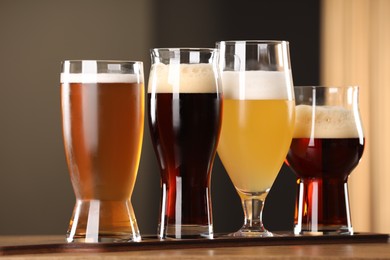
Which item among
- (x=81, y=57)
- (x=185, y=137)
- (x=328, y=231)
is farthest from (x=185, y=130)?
(x=81, y=57)

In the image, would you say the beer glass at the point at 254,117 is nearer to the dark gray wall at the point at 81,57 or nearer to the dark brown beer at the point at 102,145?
the dark brown beer at the point at 102,145

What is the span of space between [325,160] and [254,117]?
0.41ft

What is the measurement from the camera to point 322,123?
3.22 ft

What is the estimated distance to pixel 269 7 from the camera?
3836mm

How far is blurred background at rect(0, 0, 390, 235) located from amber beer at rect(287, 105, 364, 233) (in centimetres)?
276

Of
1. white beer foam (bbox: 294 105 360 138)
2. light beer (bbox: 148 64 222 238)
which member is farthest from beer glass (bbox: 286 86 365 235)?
light beer (bbox: 148 64 222 238)

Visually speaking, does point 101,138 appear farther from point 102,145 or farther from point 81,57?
point 81,57

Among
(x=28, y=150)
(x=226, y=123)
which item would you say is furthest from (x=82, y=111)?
(x=28, y=150)

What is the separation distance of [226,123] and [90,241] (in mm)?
199

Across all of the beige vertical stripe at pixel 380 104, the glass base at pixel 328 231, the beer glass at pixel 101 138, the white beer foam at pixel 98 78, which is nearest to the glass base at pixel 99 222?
the beer glass at pixel 101 138

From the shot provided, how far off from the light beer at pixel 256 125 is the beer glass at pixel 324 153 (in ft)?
0.21

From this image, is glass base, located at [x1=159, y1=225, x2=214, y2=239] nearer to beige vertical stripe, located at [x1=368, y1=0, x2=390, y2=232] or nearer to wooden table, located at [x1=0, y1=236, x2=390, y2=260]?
wooden table, located at [x1=0, y1=236, x2=390, y2=260]

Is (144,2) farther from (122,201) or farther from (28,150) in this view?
(122,201)

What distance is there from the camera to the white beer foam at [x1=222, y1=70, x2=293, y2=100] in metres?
0.90
